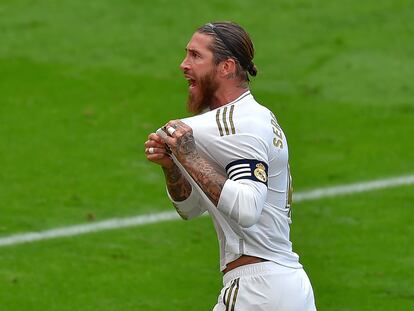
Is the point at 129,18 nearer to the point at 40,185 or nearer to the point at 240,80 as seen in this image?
the point at 40,185

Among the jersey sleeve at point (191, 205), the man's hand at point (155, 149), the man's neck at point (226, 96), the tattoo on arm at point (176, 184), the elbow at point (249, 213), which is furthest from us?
the jersey sleeve at point (191, 205)

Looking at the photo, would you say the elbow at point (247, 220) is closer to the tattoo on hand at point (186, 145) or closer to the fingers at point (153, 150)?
the tattoo on hand at point (186, 145)

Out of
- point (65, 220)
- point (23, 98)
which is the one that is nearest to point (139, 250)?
point (65, 220)

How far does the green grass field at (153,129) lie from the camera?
10.8 m

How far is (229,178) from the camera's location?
21.1ft

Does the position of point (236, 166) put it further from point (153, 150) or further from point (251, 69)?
point (251, 69)

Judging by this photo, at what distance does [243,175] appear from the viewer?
6332mm

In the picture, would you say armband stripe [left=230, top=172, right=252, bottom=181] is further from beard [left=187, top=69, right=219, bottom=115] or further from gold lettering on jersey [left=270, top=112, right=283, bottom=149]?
beard [left=187, top=69, right=219, bottom=115]

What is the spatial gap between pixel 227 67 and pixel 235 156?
50 centimetres

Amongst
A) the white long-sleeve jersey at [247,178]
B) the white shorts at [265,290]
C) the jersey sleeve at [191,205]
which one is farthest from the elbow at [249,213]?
the jersey sleeve at [191,205]

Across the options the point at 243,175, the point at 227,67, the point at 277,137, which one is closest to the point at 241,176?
the point at 243,175

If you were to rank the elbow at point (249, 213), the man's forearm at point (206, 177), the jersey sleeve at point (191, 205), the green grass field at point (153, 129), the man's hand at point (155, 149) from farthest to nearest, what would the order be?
1. the green grass field at point (153, 129)
2. the jersey sleeve at point (191, 205)
3. the man's hand at point (155, 149)
4. the man's forearm at point (206, 177)
5. the elbow at point (249, 213)

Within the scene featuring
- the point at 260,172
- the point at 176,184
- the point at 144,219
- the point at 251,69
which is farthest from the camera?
the point at 144,219

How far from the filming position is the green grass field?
427 inches
